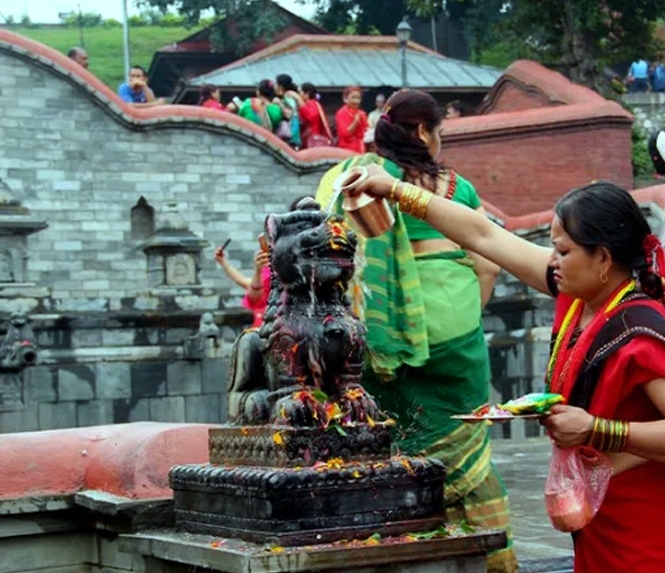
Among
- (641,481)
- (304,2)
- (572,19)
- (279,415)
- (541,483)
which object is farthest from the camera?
(304,2)

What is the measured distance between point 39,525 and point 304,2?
3697 cm

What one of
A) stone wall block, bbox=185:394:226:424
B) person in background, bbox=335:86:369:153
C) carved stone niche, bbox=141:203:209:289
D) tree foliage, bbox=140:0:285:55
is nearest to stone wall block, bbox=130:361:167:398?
stone wall block, bbox=185:394:226:424

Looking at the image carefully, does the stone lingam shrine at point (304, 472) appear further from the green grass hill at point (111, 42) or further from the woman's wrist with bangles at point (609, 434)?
the green grass hill at point (111, 42)

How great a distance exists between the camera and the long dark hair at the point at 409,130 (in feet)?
17.5

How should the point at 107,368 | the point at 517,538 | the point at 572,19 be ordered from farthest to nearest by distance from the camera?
the point at 572,19 < the point at 107,368 < the point at 517,538

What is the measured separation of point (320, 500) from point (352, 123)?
61.5 feet

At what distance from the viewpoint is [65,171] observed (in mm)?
22062

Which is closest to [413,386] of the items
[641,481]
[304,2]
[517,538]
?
[641,481]

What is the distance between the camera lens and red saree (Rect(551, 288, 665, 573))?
3736 mm

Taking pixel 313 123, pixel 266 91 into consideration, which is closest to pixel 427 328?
pixel 313 123

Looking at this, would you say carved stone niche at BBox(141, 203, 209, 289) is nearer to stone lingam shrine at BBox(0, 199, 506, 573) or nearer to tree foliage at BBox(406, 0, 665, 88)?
tree foliage at BBox(406, 0, 665, 88)

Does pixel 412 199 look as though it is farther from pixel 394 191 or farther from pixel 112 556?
pixel 112 556

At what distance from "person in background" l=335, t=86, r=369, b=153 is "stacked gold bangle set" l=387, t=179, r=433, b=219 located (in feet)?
58.6

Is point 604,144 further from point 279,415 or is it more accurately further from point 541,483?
point 279,415
